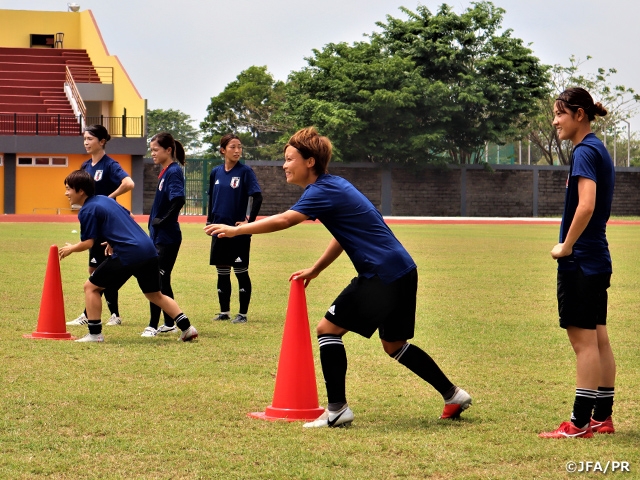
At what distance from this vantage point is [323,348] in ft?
19.0

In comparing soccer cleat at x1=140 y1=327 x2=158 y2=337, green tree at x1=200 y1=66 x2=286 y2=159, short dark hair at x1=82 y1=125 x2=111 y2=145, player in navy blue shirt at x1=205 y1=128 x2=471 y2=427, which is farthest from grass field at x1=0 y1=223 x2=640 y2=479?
green tree at x1=200 y1=66 x2=286 y2=159

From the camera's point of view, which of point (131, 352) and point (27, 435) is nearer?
point (27, 435)

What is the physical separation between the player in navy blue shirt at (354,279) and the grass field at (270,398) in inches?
10.9

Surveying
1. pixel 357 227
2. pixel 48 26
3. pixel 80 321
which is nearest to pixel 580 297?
pixel 357 227

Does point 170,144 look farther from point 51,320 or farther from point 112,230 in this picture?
point 51,320

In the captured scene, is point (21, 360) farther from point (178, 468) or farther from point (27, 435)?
point (178, 468)

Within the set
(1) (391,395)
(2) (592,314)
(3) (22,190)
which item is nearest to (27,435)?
(1) (391,395)

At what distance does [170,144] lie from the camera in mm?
9703

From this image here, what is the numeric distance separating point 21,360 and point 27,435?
8.04 ft

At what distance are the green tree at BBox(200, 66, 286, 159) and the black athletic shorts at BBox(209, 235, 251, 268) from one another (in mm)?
63559

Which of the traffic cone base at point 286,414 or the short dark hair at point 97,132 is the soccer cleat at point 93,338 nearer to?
the short dark hair at point 97,132

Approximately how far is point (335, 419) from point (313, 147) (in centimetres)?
154

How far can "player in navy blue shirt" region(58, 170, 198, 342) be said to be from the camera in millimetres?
8516

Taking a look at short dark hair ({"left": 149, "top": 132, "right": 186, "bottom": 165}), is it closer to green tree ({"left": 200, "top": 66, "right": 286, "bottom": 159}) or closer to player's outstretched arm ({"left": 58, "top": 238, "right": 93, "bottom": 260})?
player's outstretched arm ({"left": 58, "top": 238, "right": 93, "bottom": 260})
